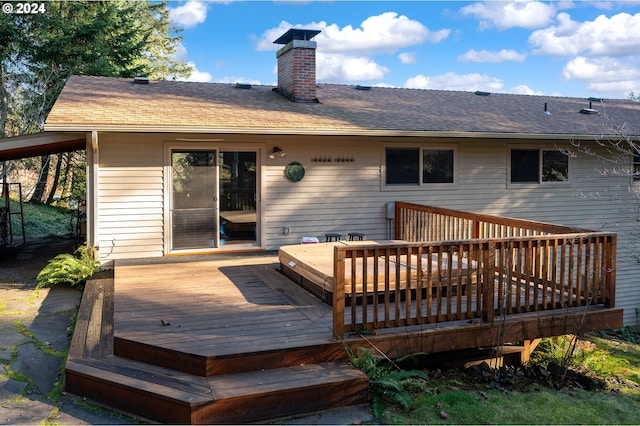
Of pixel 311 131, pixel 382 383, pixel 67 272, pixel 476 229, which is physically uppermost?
pixel 311 131

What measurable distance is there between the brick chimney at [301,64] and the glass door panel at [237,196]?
2360 millimetres

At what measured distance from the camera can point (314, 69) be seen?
430 inches

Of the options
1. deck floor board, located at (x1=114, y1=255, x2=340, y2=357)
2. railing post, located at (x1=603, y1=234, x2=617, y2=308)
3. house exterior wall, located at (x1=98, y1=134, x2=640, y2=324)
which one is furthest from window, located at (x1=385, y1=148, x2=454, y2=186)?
railing post, located at (x1=603, y1=234, x2=617, y2=308)

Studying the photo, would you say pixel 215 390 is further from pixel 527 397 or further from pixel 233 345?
pixel 527 397

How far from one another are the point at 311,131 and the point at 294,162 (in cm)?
79

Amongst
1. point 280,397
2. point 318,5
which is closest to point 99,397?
point 280,397

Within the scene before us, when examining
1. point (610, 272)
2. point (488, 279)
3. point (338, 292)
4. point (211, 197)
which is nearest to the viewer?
point (338, 292)

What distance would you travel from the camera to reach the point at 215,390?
3.94m

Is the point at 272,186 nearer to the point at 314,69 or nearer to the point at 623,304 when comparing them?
the point at 314,69

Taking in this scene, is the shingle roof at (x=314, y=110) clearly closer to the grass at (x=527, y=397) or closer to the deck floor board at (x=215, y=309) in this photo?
the deck floor board at (x=215, y=309)

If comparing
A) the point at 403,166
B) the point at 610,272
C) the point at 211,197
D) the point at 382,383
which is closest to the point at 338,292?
the point at 382,383

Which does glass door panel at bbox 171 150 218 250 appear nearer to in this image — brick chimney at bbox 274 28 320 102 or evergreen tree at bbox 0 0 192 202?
brick chimney at bbox 274 28 320 102

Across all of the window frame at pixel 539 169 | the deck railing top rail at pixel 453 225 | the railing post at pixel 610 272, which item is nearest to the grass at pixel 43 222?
the deck railing top rail at pixel 453 225

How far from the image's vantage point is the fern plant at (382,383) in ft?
13.5
